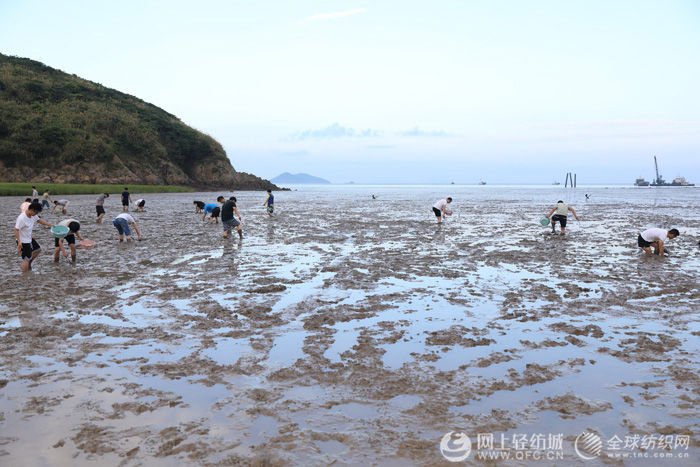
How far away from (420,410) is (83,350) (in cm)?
466

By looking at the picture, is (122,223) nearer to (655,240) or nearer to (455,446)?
(455,446)

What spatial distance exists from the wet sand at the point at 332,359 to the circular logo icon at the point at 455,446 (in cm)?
7

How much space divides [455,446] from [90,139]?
8736 centimetres

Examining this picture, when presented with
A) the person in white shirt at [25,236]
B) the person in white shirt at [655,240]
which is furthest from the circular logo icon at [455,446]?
the person in white shirt at [655,240]

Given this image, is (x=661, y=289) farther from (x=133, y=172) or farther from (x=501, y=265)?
(x=133, y=172)

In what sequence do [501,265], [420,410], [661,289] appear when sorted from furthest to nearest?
1. [501,265]
2. [661,289]
3. [420,410]

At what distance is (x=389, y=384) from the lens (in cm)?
512

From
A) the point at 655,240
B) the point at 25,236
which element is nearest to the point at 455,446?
the point at 25,236

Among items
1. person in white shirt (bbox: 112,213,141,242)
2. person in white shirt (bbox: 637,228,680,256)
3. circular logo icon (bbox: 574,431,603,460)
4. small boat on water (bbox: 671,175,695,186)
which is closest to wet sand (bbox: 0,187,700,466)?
circular logo icon (bbox: 574,431,603,460)

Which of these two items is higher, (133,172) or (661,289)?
(133,172)

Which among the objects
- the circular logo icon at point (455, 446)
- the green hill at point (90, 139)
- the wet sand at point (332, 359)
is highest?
the green hill at point (90, 139)

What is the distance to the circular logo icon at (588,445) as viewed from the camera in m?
3.77

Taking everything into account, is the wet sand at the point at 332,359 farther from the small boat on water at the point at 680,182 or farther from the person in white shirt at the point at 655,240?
the small boat on water at the point at 680,182

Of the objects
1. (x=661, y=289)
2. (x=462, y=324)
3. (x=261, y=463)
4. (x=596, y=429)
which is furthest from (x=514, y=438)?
(x=661, y=289)
